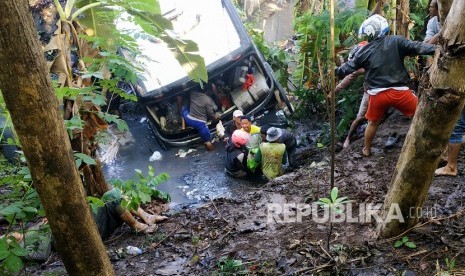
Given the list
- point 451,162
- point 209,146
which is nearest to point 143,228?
Answer: point 451,162

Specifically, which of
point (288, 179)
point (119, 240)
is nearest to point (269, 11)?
point (288, 179)

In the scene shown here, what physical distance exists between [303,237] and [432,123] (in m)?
1.42

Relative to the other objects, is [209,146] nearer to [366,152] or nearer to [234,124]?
[234,124]

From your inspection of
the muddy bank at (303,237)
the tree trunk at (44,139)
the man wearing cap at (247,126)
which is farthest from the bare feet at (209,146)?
the tree trunk at (44,139)

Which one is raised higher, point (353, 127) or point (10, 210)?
point (10, 210)

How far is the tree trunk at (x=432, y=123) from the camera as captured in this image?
2029 millimetres

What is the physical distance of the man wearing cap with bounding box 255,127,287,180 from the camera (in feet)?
18.3

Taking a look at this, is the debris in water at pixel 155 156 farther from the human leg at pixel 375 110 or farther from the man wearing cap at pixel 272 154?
the human leg at pixel 375 110

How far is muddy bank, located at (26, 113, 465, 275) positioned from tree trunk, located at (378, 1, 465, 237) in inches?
9.8

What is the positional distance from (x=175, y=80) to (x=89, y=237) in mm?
5660

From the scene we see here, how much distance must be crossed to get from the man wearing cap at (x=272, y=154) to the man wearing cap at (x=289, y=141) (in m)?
0.05

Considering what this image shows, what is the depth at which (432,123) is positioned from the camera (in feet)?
7.29

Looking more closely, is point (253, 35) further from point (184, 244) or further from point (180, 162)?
point (184, 244)

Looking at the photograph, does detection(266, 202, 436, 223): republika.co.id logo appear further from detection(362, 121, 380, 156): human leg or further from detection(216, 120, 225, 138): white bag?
detection(216, 120, 225, 138): white bag
